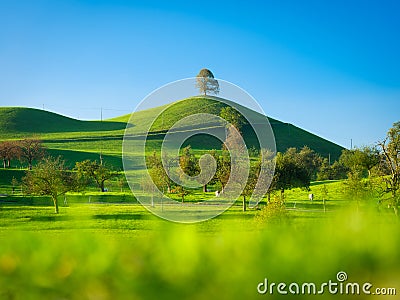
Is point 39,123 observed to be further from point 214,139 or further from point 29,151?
point 214,139

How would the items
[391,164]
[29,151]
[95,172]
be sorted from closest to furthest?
[391,164], [95,172], [29,151]

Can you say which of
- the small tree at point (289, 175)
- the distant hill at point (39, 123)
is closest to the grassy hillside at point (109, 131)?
the distant hill at point (39, 123)

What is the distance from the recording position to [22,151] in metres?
96.4

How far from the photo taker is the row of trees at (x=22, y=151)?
95.4 m

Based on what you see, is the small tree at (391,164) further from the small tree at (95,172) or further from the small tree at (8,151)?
the small tree at (8,151)

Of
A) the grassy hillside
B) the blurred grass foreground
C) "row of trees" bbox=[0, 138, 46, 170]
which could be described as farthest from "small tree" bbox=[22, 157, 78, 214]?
the blurred grass foreground

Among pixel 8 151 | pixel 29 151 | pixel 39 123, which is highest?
pixel 39 123

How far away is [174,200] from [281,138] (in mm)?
74885

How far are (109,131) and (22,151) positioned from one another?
43124 mm

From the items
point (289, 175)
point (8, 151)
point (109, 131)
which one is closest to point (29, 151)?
point (8, 151)

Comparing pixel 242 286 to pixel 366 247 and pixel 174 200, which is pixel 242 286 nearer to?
pixel 366 247

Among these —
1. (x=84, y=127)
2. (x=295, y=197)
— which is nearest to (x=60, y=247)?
(x=295, y=197)

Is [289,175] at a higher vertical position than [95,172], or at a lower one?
lower

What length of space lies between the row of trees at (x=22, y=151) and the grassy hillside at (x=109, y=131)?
796 cm
